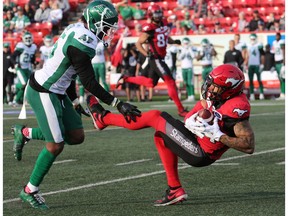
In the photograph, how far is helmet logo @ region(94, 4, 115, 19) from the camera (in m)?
6.22

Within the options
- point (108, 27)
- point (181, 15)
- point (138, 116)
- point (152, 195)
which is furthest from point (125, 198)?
point (181, 15)

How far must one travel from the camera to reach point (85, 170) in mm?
8195

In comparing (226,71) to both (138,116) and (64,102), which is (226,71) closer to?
(138,116)

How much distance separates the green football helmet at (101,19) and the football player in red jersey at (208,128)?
62 centimetres

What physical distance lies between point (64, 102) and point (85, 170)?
189 cm

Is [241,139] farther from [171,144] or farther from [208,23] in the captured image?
[208,23]

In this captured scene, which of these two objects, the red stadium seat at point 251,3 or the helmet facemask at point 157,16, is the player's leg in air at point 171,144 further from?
the red stadium seat at point 251,3

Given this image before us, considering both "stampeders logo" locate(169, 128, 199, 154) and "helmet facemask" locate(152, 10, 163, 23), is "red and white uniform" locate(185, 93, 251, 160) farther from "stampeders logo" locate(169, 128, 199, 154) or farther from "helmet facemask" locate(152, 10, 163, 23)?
"helmet facemask" locate(152, 10, 163, 23)

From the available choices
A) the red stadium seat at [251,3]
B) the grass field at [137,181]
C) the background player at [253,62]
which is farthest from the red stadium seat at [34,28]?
the grass field at [137,181]

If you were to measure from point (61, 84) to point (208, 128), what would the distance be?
1.19 meters

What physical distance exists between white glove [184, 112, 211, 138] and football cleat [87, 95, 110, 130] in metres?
0.88

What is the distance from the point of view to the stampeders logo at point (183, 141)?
6.05 meters

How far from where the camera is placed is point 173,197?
6234 mm

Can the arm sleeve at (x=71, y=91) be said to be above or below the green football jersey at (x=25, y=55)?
above
